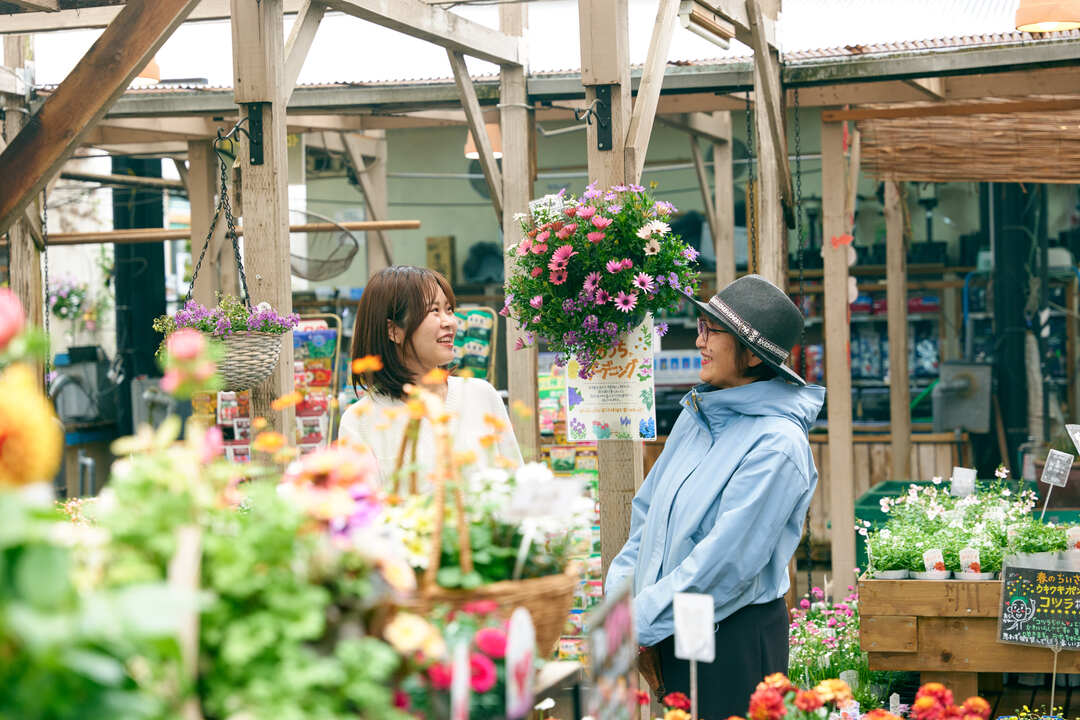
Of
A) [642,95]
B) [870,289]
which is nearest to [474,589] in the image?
[642,95]

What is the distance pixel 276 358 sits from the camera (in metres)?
3.69

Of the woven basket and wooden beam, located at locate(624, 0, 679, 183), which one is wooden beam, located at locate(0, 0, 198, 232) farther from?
wooden beam, located at locate(624, 0, 679, 183)

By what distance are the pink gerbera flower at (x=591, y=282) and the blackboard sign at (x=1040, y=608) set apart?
5.37 feet

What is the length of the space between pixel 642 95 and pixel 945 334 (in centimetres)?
795

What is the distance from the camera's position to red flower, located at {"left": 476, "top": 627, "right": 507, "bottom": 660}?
141 centimetres

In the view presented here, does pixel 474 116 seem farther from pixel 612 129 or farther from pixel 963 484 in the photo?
pixel 963 484

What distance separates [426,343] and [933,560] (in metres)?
2.03

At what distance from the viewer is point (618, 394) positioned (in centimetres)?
366

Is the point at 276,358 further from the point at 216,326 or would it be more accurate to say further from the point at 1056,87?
the point at 1056,87

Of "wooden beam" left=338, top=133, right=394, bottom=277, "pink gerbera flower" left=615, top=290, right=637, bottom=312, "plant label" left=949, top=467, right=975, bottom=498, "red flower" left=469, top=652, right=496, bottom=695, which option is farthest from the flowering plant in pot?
"wooden beam" left=338, top=133, right=394, bottom=277

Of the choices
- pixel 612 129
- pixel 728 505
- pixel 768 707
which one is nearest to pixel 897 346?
pixel 612 129

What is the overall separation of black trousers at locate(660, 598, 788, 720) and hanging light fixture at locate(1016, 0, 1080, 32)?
3.39 m

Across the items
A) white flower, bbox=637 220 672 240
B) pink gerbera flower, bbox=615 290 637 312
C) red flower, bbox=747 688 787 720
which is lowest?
red flower, bbox=747 688 787 720

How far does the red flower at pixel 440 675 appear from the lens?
1.36 meters
